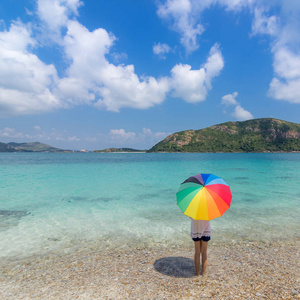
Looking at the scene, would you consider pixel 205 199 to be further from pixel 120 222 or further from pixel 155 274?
pixel 120 222

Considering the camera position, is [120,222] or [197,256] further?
[120,222]

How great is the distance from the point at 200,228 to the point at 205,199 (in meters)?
1.14

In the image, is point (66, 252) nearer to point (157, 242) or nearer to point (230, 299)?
point (157, 242)

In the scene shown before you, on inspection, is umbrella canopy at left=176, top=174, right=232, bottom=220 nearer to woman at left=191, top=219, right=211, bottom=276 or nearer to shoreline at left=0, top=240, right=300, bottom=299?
woman at left=191, top=219, right=211, bottom=276

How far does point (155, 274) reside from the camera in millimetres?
6371

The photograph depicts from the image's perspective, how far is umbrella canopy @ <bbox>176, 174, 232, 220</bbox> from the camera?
4.98 metres

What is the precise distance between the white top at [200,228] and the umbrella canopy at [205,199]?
763 millimetres

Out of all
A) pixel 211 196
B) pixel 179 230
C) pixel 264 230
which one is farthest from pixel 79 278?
pixel 264 230

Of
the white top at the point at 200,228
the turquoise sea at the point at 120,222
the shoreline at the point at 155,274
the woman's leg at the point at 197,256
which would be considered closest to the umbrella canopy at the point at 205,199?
the white top at the point at 200,228

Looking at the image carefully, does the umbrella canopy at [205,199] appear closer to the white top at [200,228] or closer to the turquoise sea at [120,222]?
the white top at [200,228]

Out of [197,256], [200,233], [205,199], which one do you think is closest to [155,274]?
[197,256]

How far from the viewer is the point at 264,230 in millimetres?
10531

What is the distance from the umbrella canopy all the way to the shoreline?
7.40ft

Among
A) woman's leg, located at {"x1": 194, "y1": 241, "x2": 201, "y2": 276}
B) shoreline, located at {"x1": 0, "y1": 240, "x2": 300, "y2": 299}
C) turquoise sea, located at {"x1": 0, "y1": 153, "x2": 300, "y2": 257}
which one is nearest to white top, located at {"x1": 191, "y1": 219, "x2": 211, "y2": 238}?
woman's leg, located at {"x1": 194, "y1": 241, "x2": 201, "y2": 276}
